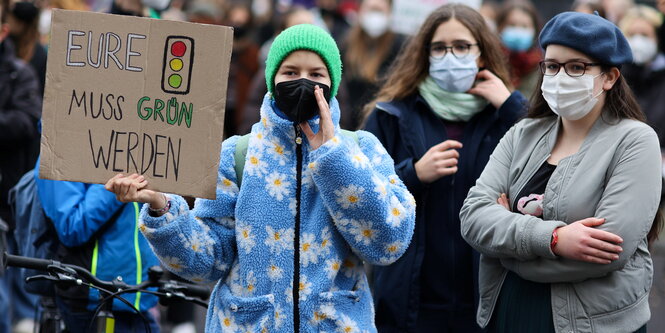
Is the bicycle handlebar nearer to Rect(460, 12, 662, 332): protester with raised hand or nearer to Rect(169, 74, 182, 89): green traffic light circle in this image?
Rect(169, 74, 182, 89): green traffic light circle

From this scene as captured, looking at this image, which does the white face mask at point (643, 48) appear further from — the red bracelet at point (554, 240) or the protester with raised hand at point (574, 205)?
the red bracelet at point (554, 240)

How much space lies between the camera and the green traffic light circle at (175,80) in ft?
13.0

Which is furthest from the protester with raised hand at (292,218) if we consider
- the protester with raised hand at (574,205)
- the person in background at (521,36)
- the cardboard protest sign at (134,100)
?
the person in background at (521,36)

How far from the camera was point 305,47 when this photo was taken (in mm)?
4094

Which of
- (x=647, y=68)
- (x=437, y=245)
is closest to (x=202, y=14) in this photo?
(x=647, y=68)

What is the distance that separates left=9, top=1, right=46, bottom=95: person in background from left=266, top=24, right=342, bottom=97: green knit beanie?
4618 millimetres

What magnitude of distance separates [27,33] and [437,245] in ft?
15.4

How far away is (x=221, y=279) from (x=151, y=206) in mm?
452

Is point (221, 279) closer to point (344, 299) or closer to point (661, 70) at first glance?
point (344, 299)

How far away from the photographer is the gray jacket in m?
3.99

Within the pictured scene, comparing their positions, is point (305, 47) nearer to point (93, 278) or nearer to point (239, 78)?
point (93, 278)

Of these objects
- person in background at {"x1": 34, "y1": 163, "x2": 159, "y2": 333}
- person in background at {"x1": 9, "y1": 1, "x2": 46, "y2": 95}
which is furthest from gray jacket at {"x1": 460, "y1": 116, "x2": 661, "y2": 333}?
person in background at {"x1": 9, "y1": 1, "x2": 46, "y2": 95}

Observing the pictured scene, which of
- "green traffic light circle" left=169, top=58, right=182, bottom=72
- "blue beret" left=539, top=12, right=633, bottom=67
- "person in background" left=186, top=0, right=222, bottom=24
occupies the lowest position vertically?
"green traffic light circle" left=169, top=58, right=182, bottom=72

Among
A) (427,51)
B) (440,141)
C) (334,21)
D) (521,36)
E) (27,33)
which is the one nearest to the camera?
(440,141)
